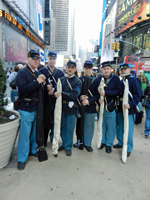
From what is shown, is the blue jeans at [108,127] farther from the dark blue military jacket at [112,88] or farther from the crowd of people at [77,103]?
the dark blue military jacket at [112,88]

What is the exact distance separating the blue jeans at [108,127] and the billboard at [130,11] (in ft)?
82.4

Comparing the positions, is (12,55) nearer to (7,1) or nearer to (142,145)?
(7,1)

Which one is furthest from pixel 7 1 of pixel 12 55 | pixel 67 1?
pixel 67 1

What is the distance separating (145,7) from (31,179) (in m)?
28.0

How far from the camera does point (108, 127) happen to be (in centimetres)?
322

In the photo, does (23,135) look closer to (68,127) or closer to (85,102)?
(68,127)

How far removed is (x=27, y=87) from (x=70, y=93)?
0.89 meters

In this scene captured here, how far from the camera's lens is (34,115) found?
8.68 ft

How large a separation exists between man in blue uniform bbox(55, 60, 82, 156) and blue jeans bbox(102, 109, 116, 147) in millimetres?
792

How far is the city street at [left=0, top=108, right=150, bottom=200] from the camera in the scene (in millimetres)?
1975

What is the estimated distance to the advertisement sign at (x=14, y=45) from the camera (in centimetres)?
1537

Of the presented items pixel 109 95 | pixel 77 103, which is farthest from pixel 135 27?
pixel 77 103

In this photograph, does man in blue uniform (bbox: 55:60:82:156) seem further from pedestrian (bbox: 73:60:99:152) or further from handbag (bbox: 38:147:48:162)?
handbag (bbox: 38:147:48:162)

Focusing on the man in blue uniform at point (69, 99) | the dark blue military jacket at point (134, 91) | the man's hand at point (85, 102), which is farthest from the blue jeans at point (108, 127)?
the man in blue uniform at point (69, 99)
